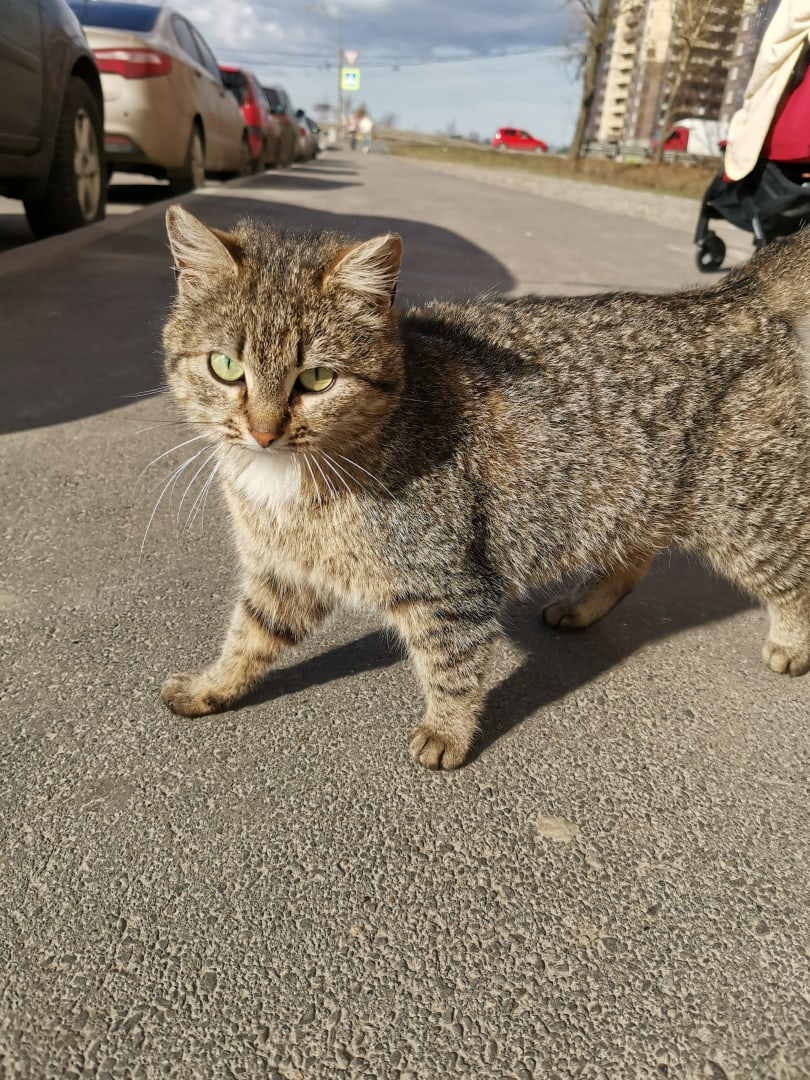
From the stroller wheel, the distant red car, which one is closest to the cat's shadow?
the stroller wheel

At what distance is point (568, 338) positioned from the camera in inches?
96.7

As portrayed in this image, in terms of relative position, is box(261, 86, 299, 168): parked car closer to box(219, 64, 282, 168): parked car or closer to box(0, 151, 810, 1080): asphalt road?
box(219, 64, 282, 168): parked car

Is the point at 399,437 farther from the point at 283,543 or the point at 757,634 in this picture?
the point at 757,634

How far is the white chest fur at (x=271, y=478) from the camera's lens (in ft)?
6.93

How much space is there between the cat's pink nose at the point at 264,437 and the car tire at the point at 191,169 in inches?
342

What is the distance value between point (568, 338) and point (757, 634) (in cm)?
131

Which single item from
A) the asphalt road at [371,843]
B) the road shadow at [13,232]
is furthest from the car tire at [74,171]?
the asphalt road at [371,843]

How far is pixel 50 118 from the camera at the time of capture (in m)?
5.68

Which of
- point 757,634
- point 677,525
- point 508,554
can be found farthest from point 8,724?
point 757,634

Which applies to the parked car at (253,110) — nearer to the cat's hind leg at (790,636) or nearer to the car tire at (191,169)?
the car tire at (191,169)

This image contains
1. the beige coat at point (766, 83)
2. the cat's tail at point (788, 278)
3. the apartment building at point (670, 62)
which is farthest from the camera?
the apartment building at point (670, 62)

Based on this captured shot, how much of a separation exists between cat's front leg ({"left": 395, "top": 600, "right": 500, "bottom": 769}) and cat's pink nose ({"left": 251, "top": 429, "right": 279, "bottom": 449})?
1.95 ft

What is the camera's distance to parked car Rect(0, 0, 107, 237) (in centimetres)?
512

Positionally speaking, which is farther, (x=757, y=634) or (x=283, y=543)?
(x=757, y=634)
